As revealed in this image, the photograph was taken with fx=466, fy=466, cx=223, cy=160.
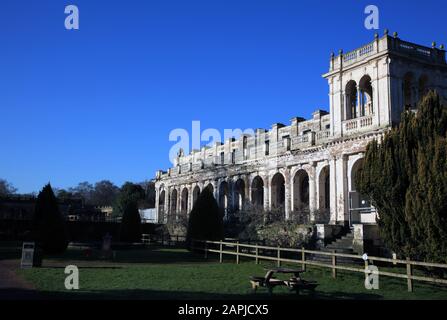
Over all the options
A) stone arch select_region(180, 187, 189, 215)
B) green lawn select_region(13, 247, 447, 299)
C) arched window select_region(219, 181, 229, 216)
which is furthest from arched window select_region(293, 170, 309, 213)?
stone arch select_region(180, 187, 189, 215)

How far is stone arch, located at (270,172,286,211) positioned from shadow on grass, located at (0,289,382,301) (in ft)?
77.7

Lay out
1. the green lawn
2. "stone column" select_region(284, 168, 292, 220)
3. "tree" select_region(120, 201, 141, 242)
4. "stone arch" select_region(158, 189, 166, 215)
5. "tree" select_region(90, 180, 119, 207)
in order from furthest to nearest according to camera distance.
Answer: "tree" select_region(90, 180, 119, 207), "stone arch" select_region(158, 189, 166, 215), "tree" select_region(120, 201, 141, 242), "stone column" select_region(284, 168, 292, 220), the green lawn

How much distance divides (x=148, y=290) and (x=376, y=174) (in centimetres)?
940

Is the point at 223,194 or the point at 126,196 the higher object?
the point at 126,196

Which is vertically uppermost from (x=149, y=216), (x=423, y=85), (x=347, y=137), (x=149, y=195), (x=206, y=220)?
(x=423, y=85)

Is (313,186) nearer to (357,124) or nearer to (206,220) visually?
(357,124)

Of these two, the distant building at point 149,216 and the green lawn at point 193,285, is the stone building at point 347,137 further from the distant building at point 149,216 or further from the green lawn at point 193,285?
the distant building at point 149,216

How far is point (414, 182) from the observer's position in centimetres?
1558

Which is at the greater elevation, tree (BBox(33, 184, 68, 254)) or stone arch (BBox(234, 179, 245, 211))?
stone arch (BBox(234, 179, 245, 211))

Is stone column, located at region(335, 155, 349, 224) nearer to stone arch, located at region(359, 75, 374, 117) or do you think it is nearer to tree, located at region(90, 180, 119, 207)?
stone arch, located at region(359, 75, 374, 117)

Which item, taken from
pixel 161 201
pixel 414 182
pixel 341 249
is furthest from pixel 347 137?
pixel 161 201

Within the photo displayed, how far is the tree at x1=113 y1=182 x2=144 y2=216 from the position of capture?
72.1 meters

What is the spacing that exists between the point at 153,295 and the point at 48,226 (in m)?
15.9
